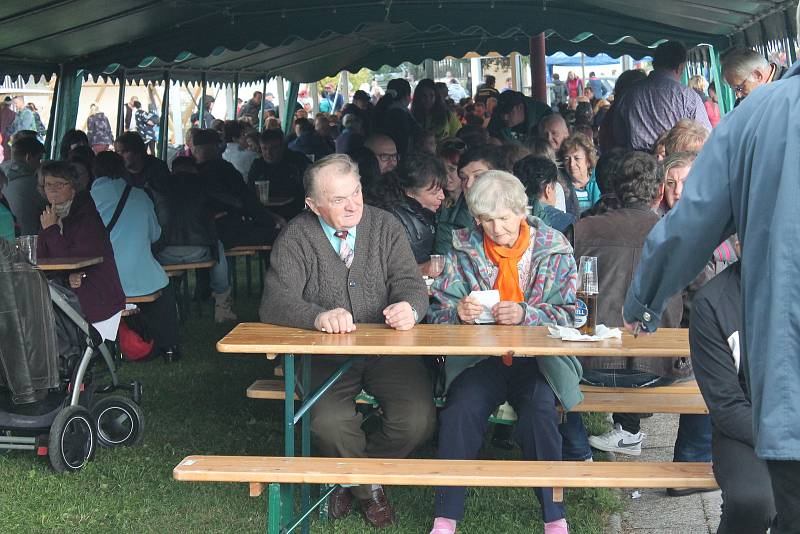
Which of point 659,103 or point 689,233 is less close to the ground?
point 659,103

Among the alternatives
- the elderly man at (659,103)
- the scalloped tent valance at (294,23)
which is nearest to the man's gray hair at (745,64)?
the elderly man at (659,103)

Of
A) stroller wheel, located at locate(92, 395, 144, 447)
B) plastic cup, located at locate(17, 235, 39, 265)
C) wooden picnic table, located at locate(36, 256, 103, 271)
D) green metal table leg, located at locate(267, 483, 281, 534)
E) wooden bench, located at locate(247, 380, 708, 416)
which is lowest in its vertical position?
stroller wheel, located at locate(92, 395, 144, 447)

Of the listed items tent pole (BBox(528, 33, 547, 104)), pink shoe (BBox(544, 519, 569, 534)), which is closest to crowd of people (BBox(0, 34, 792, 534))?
pink shoe (BBox(544, 519, 569, 534))

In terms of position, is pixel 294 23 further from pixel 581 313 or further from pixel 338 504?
pixel 581 313

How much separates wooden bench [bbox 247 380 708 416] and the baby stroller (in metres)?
1.12

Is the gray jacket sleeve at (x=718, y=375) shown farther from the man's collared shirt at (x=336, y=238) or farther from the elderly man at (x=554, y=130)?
the elderly man at (x=554, y=130)

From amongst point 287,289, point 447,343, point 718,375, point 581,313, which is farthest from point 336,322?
point 718,375

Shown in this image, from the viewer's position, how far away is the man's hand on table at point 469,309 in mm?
4348

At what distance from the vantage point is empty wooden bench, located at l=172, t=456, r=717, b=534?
3451 millimetres

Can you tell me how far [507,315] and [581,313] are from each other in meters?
0.38

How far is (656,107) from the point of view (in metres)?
8.04

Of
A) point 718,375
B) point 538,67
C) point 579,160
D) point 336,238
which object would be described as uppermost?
point 538,67

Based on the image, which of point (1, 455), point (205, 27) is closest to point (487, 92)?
point (205, 27)

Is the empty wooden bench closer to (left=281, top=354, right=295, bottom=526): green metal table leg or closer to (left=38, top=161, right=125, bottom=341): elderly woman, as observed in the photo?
(left=281, top=354, right=295, bottom=526): green metal table leg
